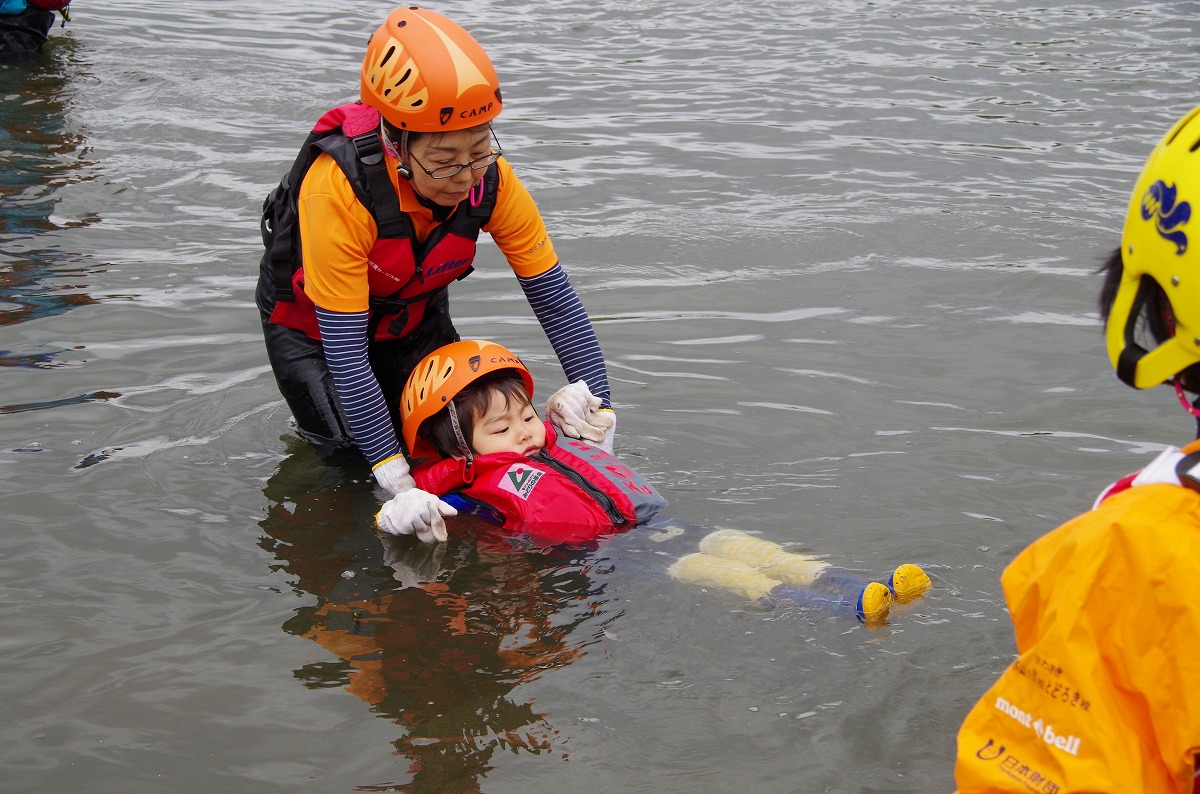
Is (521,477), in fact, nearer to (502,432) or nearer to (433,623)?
(502,432)

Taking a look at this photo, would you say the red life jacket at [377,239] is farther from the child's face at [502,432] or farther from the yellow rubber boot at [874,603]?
the yellow rubber boot at [874,603]

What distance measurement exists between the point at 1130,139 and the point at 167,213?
324 inches

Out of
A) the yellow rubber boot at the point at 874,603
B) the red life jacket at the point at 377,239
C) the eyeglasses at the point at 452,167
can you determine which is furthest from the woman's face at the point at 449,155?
the yellow rubber boot at the point at 874,603

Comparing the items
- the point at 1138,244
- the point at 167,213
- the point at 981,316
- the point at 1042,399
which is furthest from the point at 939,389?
the point at 167,213

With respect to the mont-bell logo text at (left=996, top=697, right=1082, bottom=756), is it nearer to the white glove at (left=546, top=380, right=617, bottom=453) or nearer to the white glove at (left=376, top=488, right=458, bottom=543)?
the white glove at (left=376, top=488, right=458, bottom=543)

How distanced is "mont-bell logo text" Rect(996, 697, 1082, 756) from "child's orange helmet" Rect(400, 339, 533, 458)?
332 centimetres

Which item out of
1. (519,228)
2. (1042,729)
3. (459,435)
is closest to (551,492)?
(459,435)

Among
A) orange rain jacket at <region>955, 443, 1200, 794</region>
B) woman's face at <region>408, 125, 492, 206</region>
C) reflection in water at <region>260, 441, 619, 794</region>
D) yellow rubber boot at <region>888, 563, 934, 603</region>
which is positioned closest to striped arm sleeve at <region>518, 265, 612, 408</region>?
woman's face at <region>408, 125, 492, 206</region>

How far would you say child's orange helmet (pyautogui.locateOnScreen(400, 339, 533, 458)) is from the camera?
5176 millimetres

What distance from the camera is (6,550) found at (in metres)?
4.93

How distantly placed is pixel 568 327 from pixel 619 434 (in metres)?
0.81

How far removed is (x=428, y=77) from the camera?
4.49m

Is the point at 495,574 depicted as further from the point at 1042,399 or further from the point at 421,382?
the point at 1042,399

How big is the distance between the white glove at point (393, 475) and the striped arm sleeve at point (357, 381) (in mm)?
34
